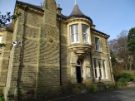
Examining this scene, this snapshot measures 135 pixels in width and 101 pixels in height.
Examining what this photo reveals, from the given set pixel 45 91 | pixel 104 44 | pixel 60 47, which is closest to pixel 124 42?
pixel 104 44

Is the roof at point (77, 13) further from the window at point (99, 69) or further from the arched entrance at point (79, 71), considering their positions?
the window at point (99, 69)

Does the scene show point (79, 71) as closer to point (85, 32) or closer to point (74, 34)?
point (74, 34)

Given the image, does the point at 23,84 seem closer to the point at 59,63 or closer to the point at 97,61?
the point at 59,63

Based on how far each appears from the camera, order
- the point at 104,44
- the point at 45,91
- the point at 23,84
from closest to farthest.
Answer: the point at 23,84 → the point at 45,91 → the point at 104,44

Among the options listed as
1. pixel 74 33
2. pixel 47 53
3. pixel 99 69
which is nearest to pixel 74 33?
pixel 74 33

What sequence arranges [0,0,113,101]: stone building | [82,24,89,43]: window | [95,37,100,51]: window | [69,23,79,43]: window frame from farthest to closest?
1. [95,37,100,51]: window
2. [82,24,89,43]: window
3. [69,23,79,43]: window frame
4. [0,0,113,101]: stone building

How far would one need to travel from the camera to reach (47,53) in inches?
656

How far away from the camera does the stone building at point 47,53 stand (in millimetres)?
14914

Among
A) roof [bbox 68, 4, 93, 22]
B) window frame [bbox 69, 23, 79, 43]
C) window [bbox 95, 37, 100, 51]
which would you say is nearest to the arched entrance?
window frame [bbox 69, 23, 79, 43]

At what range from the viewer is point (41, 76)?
1560cm

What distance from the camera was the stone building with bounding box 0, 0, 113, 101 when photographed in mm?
14914

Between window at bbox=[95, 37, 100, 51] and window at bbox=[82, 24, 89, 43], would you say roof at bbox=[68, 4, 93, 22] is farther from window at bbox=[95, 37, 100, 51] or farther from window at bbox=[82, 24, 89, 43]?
window at bbox=[95, 37, 100, 51]

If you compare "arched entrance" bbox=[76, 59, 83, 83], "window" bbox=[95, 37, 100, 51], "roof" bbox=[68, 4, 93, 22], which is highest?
"roof" bbox=[68, 4, 93, 22]

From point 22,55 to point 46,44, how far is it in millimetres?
2953
